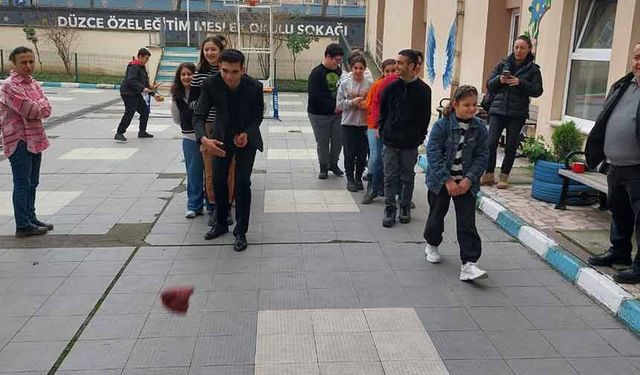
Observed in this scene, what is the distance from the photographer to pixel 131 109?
11141 mm

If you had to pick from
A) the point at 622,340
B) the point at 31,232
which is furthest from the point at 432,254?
the point at 31,232

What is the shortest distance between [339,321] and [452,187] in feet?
4.72

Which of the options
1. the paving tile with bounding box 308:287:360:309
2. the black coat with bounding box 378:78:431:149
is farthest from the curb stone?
the paving tile with bounding box 308:287:360:309

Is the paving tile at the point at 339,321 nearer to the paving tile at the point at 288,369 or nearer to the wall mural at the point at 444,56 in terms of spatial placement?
the paving tile at the point at 288,369

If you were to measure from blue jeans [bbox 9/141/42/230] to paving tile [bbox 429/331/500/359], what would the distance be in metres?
3.97

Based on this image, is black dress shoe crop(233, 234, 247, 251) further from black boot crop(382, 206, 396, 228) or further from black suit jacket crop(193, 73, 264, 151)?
black boot crop(382, 206, 396, 228)

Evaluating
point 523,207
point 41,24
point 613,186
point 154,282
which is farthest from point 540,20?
point 41,24

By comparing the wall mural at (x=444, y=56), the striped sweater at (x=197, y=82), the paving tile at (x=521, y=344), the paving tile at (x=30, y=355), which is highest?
the wall mural at (x=444, y=56)

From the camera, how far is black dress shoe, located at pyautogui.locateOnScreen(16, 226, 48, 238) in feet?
17.7

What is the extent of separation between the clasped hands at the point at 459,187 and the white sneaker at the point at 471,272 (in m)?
0.59

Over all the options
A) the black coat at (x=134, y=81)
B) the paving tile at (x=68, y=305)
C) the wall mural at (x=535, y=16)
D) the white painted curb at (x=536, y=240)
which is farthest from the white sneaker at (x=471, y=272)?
the black coat at (x=134, y=81)

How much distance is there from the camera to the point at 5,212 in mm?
6184

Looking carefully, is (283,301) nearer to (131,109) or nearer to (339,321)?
(339,321)

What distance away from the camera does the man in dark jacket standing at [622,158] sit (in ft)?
13.9
